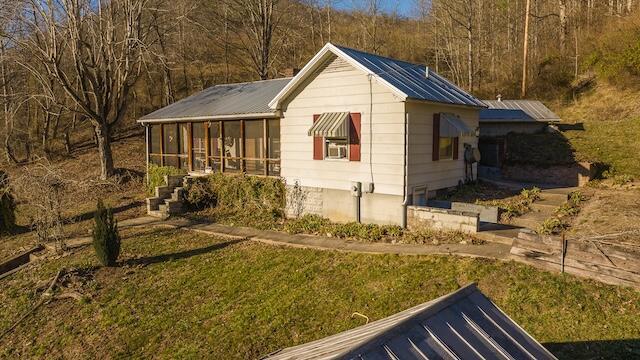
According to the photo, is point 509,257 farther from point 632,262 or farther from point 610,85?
point 610,85

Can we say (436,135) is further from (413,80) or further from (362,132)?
(362,132)

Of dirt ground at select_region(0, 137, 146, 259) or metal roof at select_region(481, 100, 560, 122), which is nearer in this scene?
dirt ground at select_region(0, 137, 146, 259)

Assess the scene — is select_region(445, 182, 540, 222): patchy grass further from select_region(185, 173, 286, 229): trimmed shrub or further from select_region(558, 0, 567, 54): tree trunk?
select_region(558, 0, 567, 54): tree trunk

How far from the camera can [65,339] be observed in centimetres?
991

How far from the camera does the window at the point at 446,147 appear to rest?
51.3ft

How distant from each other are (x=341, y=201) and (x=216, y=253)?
14.7 ft

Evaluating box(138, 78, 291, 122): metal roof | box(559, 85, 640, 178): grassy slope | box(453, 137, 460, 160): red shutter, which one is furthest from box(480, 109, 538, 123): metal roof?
box(138, 78, 291, 122): metal roof

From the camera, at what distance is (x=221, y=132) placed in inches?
786

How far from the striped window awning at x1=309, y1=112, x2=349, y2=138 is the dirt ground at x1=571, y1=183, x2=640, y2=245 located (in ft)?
23.8

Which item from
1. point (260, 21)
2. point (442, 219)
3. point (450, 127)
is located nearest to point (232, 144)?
point (450, 127)

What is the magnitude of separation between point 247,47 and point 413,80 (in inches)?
1044

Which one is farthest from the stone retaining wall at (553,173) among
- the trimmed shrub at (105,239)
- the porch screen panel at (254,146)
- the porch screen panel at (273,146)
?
the trimmed shrub at (105,239)

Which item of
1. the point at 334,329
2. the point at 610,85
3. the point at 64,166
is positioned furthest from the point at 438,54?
the point at 334,329

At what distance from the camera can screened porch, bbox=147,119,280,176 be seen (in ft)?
60.4
